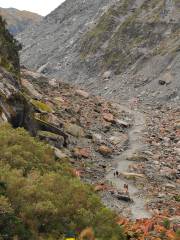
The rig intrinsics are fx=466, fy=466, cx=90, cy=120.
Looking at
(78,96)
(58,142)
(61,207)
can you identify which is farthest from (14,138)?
(78,96)

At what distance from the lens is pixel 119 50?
91.2m

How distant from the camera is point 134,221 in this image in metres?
20.8

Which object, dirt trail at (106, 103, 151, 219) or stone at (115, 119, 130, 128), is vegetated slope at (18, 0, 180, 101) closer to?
dirt trail at (106, 103, 151, 219)

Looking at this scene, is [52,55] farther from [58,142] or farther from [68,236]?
[68,236]

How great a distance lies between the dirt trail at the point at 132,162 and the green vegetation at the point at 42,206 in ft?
22.3

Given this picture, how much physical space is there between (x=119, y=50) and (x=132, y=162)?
60.3 m

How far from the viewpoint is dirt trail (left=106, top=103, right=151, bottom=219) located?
23255mm

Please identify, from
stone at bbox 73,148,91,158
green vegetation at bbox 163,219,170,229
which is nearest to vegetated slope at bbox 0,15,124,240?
green vegetation at bbox 163,219,170,229

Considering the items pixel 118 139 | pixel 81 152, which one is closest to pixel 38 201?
pixel 81 152

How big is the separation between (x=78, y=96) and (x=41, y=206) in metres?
39.4

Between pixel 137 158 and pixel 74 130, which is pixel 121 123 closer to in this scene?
pixel 74 130

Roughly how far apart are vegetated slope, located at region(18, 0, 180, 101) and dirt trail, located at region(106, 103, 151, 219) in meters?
15.0

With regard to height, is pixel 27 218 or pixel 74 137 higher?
pixel 27 218

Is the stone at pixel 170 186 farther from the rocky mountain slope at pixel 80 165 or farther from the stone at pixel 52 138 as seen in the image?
the stone at pixel 52 138
